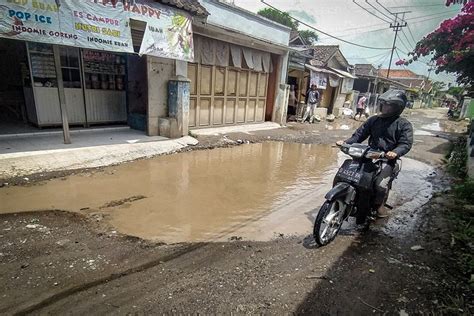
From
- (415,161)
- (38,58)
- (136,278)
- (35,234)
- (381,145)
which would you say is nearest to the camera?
(136,278)

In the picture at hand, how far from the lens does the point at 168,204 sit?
475 cm

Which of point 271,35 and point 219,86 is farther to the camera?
point 271,35

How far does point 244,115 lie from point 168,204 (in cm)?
893

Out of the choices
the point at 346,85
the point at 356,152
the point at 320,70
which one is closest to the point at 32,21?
the point at 356,152

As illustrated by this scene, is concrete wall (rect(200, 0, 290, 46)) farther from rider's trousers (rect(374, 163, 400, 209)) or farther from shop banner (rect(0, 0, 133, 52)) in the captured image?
rider's trousers (rect(374, 163, 400, 209))

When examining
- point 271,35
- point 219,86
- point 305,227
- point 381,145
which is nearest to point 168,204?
point 305,227

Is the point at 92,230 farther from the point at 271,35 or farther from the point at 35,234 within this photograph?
the point at 271,35

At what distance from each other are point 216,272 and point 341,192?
73.1 inches

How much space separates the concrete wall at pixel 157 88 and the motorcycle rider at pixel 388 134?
6.34 m

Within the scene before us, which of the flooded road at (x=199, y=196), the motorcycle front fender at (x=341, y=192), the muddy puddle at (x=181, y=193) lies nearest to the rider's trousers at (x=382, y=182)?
the motorcycle front fender at (x=341, y=192)

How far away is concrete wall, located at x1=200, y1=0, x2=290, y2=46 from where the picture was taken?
9.99 m

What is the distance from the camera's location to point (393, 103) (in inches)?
150

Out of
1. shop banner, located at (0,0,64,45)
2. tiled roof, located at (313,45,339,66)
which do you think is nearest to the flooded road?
shop banner, located at (0,0,64,45)

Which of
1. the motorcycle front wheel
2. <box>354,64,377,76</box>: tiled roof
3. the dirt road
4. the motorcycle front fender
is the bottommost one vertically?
the dirt road
